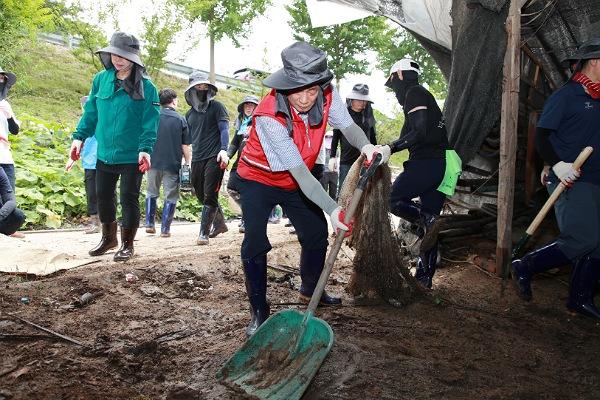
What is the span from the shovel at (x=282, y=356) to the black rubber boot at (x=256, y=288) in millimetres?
455

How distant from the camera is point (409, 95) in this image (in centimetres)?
441

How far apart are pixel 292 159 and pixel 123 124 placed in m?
2.76

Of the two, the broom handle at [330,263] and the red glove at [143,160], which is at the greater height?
the red glove at [143,160]

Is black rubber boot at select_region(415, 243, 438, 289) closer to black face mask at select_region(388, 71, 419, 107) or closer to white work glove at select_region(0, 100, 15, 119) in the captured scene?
black face mask at select_region(388, 71, 419, 107)

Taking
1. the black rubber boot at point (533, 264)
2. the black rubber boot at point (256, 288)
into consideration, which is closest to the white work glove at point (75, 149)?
the black rubber boot at point (256, 288)

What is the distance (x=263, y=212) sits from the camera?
3348 millimetres

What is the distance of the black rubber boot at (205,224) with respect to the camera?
6.70 metres

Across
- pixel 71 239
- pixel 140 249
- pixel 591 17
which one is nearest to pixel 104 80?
pixel 140 249

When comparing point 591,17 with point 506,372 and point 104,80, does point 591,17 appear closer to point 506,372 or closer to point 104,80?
point 506,372

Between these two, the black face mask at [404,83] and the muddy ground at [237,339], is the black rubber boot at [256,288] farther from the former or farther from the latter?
the black face mask at [404,83]

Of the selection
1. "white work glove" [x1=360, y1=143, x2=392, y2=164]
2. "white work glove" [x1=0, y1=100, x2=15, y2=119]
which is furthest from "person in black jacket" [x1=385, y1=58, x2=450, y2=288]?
"white work glove" [x1=0, y1=100, x2=15, y2=119]

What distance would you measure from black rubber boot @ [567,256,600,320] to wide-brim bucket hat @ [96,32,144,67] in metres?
4.27

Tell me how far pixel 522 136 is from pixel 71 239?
19.1ft

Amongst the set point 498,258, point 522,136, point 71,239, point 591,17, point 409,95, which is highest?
point 591,17
